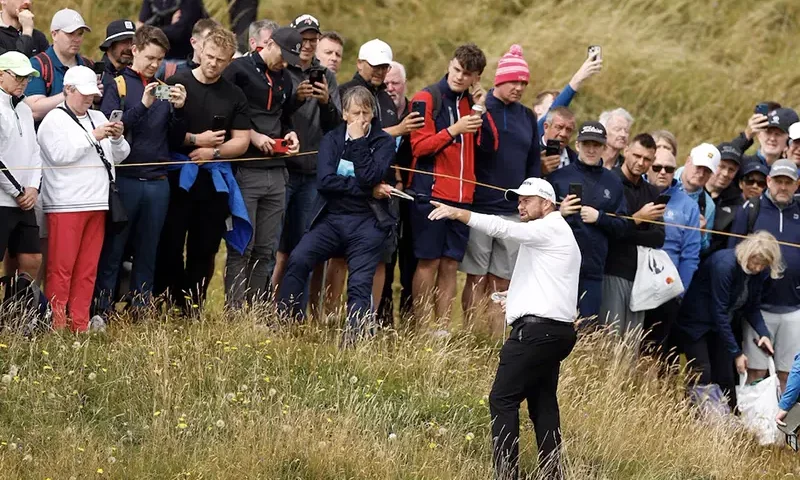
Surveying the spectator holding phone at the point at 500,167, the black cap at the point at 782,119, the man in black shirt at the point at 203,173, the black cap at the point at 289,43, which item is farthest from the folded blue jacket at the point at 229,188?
the black cap at the point at 782,119

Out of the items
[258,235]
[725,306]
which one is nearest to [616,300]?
[725,306]

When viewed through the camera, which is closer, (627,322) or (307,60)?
(307,60)

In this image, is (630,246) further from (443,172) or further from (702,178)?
(443,172)

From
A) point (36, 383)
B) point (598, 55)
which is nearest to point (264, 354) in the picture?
point (36, 383)

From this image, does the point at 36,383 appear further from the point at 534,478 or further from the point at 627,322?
the point at 627,322

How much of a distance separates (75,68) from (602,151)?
15.7 feet

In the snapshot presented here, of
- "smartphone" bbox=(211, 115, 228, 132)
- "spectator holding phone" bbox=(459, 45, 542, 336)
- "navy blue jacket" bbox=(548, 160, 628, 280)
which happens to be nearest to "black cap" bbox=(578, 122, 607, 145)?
"navy blue jacket" bbox=(548, 160, 628, 280)

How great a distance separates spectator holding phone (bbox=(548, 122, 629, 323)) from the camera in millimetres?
13062

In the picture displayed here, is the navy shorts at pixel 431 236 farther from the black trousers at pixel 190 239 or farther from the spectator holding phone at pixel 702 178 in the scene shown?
the spectator holding phone at pixel 702 178

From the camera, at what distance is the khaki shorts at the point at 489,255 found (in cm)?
1317

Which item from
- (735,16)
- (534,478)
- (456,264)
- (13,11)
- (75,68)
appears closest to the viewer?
(534,478)

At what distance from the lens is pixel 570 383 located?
12.6 metres

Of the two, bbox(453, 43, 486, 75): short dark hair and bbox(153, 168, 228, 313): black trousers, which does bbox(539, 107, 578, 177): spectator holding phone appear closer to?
bbox(453, 43, 486, 75): short dark hair

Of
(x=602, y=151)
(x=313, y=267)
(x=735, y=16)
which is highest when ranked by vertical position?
(x=735, y=16)
